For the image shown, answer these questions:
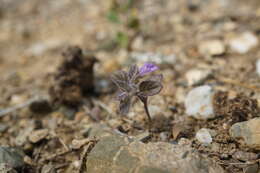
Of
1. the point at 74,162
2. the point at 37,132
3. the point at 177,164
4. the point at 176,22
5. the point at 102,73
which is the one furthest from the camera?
the point at 176,22

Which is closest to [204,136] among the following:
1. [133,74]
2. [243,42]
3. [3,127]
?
[133,74]

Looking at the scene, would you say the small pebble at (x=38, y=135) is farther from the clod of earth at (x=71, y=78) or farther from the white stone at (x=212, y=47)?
the white stone at (x=212, y=47)

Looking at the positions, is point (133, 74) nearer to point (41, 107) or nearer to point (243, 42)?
point (41, 107)

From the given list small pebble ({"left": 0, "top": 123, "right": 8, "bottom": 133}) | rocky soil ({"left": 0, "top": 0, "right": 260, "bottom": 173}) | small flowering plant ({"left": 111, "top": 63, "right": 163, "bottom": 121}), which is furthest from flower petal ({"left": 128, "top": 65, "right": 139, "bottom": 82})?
small pebble ({"left": 0, "top": 123, "right": 8, "bottom": 133})

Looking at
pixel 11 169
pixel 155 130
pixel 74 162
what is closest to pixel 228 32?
pixel 155 130

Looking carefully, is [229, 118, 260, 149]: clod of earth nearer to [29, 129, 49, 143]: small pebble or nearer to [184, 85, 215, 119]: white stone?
[184, 85, 215, 119]: white stone

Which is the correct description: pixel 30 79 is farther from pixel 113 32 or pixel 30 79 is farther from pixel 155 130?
pixel 155 130
